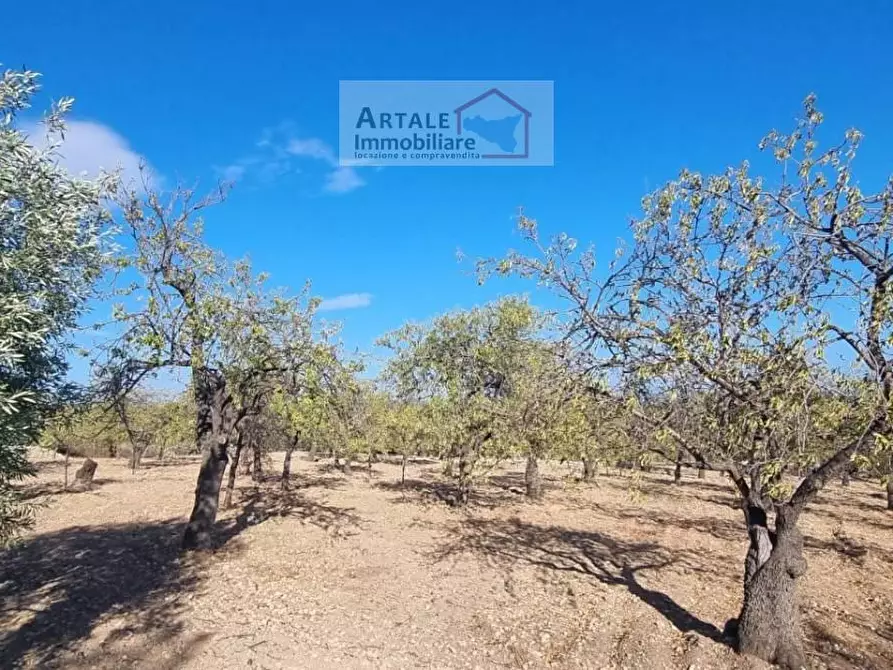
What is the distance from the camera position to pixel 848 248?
6.55 meters

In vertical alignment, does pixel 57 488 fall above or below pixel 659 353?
below

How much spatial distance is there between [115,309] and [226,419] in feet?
12.8

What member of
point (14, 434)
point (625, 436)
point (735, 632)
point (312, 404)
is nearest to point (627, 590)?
point (735, 632)

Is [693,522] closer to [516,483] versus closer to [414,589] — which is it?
[516,483]

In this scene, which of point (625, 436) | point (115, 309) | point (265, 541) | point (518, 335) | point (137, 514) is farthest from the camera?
point (518, 335)

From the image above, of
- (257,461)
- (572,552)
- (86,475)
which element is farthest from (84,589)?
(86,475)

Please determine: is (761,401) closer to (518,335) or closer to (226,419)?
(226,419)

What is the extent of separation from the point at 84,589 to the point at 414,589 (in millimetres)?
6519

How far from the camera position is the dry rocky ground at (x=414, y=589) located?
7.92 metres

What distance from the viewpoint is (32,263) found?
5.14 meters

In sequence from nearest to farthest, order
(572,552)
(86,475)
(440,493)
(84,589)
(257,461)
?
(84,589), (572,552), (86,475), (440,493), (257,461)

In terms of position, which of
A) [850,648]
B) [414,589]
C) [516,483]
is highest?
[850,648]

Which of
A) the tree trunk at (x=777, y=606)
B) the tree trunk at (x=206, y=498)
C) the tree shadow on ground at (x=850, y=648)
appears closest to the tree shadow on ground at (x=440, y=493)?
the tree trunk at (x=206, y=498)

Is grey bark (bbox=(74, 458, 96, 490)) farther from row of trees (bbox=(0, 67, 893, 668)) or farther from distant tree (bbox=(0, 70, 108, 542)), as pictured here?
Result: distant tree (bbox=(0, 70, 108, 542))
